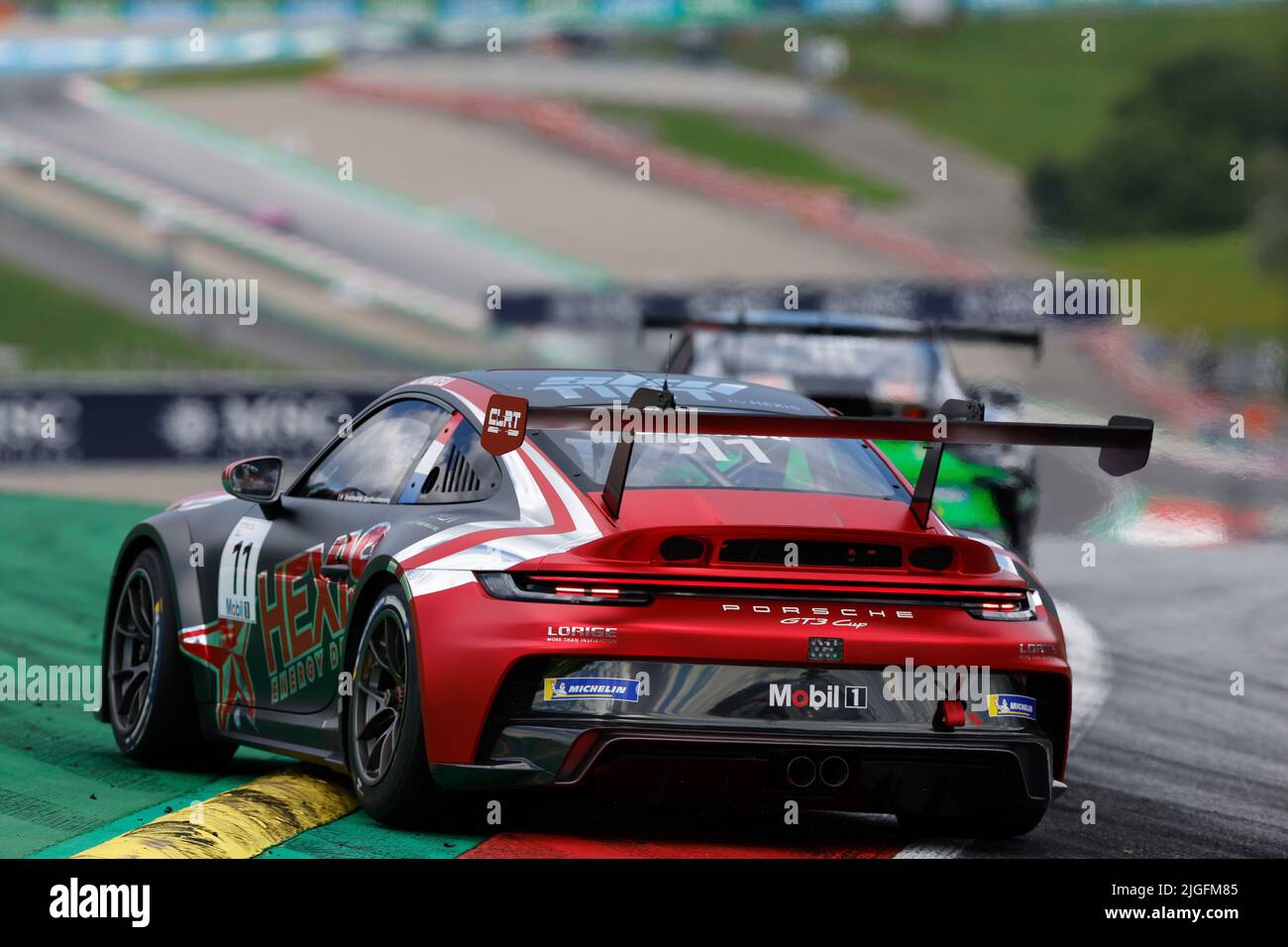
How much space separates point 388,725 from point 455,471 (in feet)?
2.58

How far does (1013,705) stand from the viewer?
20.2 ft

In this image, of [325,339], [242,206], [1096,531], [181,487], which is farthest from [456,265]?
[1096,531]

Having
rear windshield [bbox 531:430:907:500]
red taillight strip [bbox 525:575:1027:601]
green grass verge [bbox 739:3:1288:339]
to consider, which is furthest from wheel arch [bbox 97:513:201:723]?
green grass verge [bbox 739:3:1288:339]

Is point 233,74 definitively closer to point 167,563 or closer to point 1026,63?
point 1026,63

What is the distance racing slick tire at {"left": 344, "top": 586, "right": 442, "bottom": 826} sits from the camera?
5.97 metres

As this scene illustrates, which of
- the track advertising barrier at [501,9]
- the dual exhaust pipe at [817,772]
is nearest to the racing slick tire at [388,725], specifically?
the dual exhaust pipe at [817,772]

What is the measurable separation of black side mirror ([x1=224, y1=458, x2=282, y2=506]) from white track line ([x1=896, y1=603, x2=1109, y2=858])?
230 centimetres

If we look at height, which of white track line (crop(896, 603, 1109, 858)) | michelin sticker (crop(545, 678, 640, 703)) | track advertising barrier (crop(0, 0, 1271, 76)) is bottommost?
white track line (crop(896, 603, 1109, 858))

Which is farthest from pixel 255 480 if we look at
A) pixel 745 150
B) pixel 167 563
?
pixel 745 150

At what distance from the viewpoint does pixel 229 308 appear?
2050 inches

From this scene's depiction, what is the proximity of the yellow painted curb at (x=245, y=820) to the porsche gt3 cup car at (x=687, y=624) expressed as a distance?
0.17 m

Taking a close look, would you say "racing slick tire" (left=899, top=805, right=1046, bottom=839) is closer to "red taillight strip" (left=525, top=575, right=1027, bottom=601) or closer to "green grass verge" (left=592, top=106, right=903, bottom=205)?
"red taillight strip" (left=525, top=575, right=1027, bottom=601)

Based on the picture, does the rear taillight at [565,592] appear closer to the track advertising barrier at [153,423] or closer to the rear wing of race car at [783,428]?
the rear wing of race car at [783,428]
